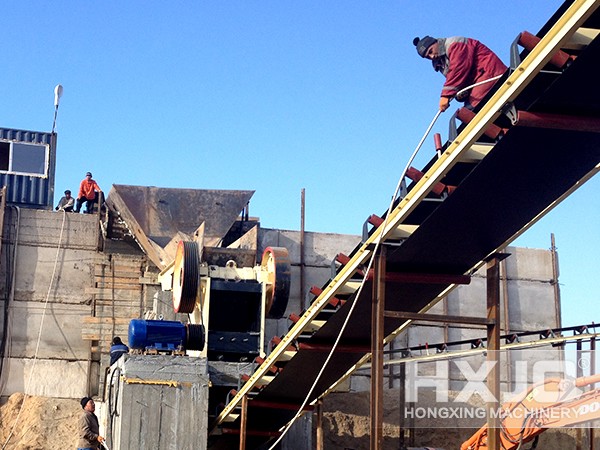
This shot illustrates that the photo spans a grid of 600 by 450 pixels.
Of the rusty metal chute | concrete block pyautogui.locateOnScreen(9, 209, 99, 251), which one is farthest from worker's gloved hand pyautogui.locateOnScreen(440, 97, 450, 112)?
concrete block pyautogui.locateOnScreen(9, 209, 99, 251)

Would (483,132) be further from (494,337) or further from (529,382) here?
(529,382)

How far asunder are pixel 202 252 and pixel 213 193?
4087 millimetres

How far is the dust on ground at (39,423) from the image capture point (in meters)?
20.3

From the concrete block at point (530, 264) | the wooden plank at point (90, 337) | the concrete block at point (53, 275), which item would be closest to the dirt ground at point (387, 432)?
the concrete block at point (530, 264)

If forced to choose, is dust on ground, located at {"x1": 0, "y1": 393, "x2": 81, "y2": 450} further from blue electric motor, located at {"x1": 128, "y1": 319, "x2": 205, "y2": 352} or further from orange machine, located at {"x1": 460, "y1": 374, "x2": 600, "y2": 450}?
orange machine, located at {"x1": 460, "y1": 374, "x2": 600, "y2": 450}

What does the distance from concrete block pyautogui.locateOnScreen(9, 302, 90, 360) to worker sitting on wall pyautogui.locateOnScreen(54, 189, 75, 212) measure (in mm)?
2944

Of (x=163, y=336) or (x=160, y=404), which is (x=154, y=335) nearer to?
(x=163, y=336)

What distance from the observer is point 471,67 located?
1047 cm

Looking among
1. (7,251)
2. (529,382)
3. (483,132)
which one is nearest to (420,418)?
(529,382)

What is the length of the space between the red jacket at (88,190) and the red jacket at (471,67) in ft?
52.1

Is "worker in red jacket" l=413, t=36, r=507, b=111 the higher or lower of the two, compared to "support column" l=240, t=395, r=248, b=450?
higher

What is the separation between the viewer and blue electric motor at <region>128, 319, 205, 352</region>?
17.0 metres

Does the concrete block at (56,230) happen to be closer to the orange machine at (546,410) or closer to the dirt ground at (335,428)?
the dirt ground at (335,428)

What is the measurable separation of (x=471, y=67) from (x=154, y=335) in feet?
29.5
